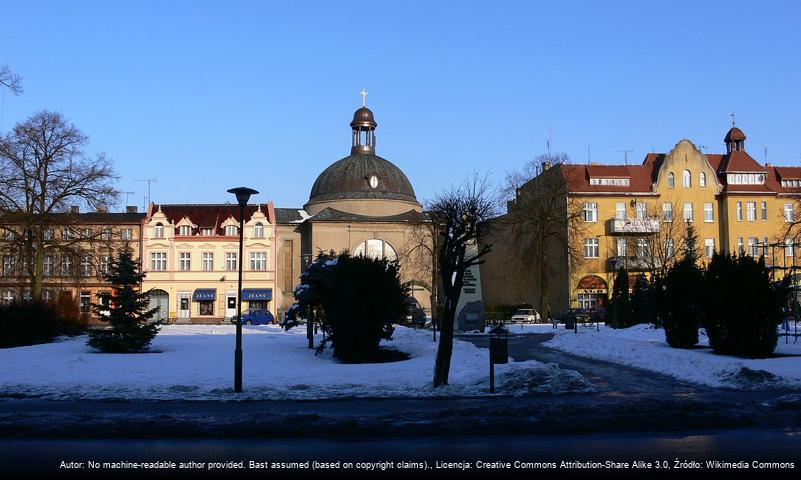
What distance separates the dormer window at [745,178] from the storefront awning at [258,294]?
48.1 metres

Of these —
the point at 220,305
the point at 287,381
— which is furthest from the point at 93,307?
the point at 220,305

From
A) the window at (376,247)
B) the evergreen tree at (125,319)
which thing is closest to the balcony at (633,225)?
the window at (376,247)

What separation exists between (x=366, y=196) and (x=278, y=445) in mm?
71732

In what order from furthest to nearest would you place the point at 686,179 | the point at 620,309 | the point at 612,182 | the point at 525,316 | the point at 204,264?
the point at 204,264 → the point at 686,179 → the point at 612,182 → the point at 525,316 → the point at 620,309

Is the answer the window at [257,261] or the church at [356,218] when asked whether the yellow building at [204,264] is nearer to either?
the window at [257,261]

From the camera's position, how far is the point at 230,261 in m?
75.0

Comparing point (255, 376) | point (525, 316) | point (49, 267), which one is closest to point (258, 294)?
point (49, 267)

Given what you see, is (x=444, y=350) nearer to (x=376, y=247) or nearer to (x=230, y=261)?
(x=376, y=247)

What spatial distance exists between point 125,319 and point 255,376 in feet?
37.1

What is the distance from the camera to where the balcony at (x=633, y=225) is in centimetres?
6141

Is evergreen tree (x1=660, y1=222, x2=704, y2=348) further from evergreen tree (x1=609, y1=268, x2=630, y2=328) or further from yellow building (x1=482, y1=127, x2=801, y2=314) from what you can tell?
yellow building (x1=482, y1=127, x2=801, y2=314)

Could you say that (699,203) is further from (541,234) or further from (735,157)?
(541,234)

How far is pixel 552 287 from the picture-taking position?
7100 centimetres

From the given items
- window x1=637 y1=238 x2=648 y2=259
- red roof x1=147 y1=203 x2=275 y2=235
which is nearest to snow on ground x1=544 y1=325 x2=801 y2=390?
window x1=637 y1=238 x2=648 y2=259
